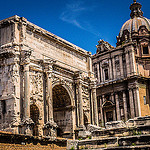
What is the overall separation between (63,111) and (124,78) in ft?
45.0

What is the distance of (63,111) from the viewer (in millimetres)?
26531

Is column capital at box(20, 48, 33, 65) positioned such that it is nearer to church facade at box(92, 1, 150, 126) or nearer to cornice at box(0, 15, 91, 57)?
cornice at box(0, 15, 91, 57)

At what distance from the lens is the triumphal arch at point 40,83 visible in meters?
20.1

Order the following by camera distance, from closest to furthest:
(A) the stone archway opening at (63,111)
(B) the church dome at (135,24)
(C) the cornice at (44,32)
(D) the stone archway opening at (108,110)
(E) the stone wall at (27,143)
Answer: (E) the stone wall at (27,143)
(C) the cornice at (44,32)
(A) the stone archway opening at (63,111)
(D) the stone archway opening at (108,110)
(B) the church dome at (135,24)

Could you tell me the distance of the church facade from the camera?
121 feet

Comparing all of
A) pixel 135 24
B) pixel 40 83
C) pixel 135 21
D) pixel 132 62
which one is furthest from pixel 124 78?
pixel 40 83

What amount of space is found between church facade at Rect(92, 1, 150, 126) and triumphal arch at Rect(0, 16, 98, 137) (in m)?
9.69

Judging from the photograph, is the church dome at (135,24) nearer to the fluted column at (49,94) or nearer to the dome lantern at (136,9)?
the dome lantern at (136,9)

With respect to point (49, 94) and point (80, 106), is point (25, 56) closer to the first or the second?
point (49, 94)

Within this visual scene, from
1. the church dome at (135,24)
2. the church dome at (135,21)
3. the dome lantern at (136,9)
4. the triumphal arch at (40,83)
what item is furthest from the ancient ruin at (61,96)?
the dome lantern at (136,9)

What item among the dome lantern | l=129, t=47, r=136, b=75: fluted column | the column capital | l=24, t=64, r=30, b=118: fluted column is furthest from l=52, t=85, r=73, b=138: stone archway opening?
the dome lantern

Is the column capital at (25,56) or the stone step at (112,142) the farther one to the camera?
the column capital at (25,56)

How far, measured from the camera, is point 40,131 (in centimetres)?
2162

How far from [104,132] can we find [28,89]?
24.1ft
